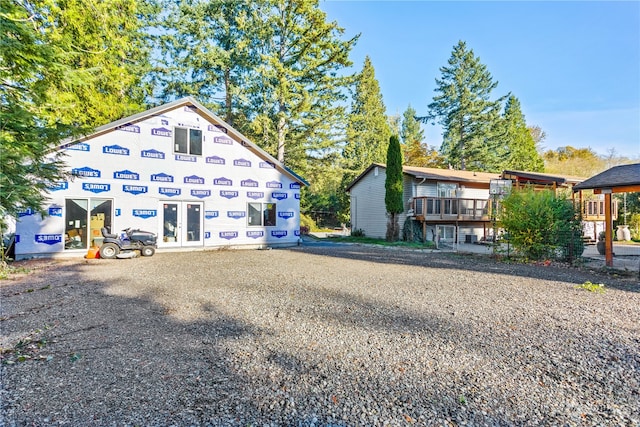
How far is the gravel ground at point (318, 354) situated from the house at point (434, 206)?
11751mm

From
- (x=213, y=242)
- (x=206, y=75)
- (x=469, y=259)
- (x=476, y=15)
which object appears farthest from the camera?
(x=206, y=75)

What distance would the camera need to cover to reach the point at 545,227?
34.2ft

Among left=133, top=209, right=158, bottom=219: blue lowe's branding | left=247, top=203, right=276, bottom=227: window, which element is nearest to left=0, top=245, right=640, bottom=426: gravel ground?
left=133, top=209, right=158, bottom=219: blue lowe's branding

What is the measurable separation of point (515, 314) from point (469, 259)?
7.13 meters

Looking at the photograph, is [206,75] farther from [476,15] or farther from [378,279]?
[378,279]

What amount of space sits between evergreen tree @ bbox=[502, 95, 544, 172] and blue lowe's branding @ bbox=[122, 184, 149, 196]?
31.7m

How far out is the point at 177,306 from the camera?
533 centimetres

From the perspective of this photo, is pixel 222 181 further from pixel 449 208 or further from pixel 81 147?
pixel 449 208

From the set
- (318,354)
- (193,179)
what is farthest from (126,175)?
(318,354)

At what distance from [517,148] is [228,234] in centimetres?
3176

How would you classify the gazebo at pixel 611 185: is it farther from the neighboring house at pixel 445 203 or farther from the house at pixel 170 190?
the house at pixel 170 190

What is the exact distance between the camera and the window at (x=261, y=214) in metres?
14.9

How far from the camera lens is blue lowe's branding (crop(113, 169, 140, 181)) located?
1224cm

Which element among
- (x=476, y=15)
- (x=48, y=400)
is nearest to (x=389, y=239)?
(x=476, y=15)
